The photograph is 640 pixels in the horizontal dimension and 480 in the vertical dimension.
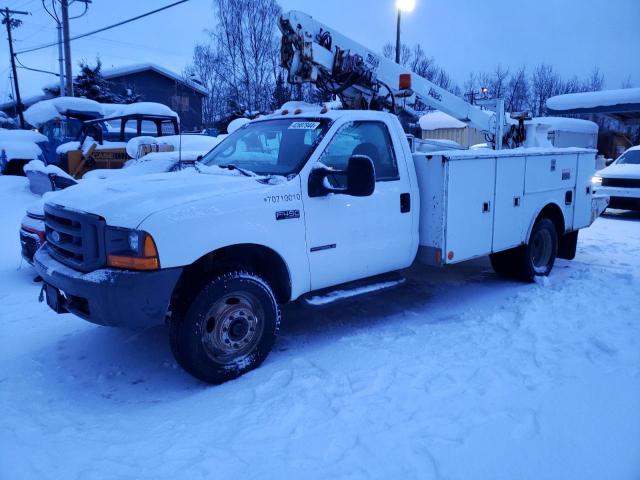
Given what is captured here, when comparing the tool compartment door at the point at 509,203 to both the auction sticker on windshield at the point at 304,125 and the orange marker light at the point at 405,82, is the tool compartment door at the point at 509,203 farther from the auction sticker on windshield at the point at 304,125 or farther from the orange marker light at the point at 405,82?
the auction sticker on windshield at the point at 304,125

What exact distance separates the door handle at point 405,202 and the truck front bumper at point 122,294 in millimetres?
2289

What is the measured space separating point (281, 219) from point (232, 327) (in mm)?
911

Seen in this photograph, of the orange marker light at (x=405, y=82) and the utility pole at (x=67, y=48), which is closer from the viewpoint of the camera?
the orange marker light at (x=405, y=82)

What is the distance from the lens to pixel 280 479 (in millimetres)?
2672

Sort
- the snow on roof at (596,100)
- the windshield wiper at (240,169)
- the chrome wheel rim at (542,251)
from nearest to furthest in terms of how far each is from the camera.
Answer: the windshield wiper at (240,169)
the chrome wheel rim at (542,251)
the snow on roof at (596,100)

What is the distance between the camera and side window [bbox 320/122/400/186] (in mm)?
4434

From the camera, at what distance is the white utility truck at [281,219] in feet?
11.1

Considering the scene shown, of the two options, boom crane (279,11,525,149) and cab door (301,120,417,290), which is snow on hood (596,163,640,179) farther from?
cab door (301,120,417,290)

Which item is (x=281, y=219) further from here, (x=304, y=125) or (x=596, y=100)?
(x=596, y=100)

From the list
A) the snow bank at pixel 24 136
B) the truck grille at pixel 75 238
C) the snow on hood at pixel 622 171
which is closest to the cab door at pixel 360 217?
the truck grille at pixel 75 238

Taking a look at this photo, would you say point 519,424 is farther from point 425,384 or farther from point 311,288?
point 311,288

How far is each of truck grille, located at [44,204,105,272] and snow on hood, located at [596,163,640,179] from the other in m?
12.4

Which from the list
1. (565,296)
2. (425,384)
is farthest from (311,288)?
(565,296)

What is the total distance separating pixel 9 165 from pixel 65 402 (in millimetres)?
15009
